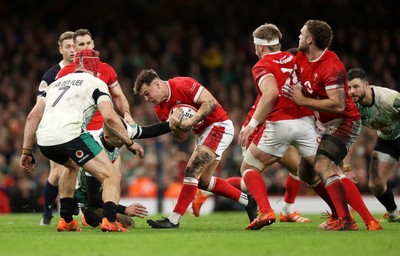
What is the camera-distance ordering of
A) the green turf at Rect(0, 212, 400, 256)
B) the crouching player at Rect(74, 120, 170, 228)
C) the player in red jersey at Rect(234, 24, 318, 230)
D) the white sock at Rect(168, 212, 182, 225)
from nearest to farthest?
1. the green turf at Rect(0, 212, 400, 256)
2. the player in red jersey at Rect(234, 24, 318, 230)
3. the crouching player at Rect(74, 120, 170, 228)
4. the white sock at Rect(168, 212, 182, 225)

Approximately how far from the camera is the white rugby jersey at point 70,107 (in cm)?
980

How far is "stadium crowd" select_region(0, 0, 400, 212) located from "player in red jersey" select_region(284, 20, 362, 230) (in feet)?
27.4

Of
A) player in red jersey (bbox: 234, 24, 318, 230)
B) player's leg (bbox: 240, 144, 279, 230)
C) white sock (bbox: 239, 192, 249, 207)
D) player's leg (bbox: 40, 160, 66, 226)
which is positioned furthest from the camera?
player's leg (bbox: 40, 160, 66, 226)

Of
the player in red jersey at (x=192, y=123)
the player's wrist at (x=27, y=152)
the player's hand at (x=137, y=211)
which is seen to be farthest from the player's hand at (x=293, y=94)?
the player's wrist at (x=27, y=152)

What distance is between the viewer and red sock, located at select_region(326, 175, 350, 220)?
987 cm

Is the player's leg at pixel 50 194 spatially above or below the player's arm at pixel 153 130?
below

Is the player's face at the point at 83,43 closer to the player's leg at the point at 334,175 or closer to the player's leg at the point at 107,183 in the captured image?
the player's leg at the point at 107,183

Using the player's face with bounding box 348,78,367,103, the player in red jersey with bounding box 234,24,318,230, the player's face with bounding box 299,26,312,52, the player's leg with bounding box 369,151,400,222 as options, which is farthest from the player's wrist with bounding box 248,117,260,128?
the player's leg with bounding box 369,151,400,222

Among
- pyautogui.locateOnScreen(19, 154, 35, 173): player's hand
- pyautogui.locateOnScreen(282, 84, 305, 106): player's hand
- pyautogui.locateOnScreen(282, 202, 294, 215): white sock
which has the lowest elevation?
pyautogui.locateOnScreen(282, 202, 294, 215): white sock

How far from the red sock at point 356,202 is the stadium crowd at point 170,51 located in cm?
822

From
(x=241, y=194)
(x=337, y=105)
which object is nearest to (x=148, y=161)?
(x=241, y=194)

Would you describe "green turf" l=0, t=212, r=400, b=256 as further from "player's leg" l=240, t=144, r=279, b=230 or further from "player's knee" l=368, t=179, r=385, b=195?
"player's knee" l=368, t=179, r=385, b=195

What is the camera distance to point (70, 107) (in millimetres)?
9898

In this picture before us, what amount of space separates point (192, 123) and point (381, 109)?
2.62 metres
